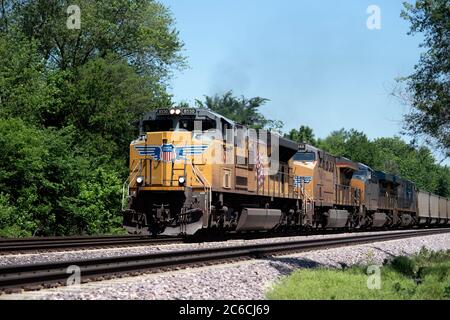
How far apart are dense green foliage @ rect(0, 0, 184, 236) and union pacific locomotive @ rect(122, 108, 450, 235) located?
5.30 metres

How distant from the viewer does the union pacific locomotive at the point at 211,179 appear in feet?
58.6

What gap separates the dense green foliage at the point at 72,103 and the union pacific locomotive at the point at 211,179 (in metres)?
5.30

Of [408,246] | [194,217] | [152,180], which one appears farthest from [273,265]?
[408,246]

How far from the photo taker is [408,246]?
23109 millimetres

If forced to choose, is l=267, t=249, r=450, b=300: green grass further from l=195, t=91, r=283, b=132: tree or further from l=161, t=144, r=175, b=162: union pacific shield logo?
l=195, t=91, r=283, b=132: tree

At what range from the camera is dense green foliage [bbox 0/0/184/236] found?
22438 mm

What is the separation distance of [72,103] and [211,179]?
14833 mm

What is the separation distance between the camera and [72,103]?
3041cm

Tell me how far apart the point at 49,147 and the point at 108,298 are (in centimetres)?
1732

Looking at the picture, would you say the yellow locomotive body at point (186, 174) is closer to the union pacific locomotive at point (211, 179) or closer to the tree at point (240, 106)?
the union pacific locomotive at point (211, 179)

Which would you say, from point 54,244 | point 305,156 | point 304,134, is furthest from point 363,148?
point 54,244

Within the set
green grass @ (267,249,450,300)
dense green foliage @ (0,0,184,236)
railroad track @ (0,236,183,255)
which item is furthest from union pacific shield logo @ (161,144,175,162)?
green grass @ (267,249,450,300)
